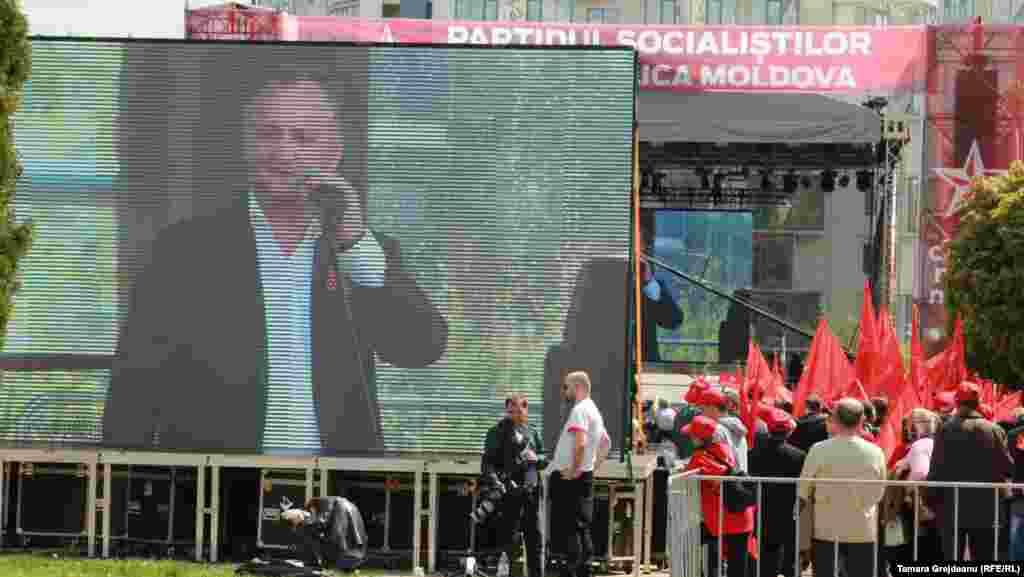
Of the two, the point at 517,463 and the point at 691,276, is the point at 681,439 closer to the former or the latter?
the point at 517,463

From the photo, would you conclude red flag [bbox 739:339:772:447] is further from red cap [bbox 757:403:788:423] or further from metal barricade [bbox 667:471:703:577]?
metal barricade [bbox 667:471:703:577]

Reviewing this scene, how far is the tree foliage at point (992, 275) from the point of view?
36.5 m

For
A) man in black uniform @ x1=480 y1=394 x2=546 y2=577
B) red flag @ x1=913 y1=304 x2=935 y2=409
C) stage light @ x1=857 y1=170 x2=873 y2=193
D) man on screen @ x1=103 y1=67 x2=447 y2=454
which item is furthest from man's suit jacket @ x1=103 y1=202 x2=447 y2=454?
stage light @ x1=857 y1=170 x2=873 y2=193

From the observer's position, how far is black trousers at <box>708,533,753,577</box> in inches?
478

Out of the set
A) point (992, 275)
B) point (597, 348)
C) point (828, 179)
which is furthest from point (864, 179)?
point (597, 348)

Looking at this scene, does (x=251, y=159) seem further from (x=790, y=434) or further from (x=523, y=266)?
(x=790, y=434)

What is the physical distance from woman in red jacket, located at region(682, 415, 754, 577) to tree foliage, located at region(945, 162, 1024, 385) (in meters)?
25.1

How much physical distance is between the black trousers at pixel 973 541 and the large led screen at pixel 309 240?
13.9 feet

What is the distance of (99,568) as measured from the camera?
48.7ft

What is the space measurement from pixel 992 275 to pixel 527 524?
2356cm

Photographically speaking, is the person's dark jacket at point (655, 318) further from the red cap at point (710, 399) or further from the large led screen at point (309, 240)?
the red cap at point (710, 399)

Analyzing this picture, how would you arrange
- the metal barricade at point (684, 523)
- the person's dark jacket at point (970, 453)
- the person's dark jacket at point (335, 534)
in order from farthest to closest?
the person's dark jacket at point (335, 534) → the person's dark jacket at point (970, 453) → the metal barricade at point (684, 523)

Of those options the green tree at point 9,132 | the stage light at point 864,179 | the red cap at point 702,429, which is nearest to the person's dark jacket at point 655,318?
the stage light at point 864,179

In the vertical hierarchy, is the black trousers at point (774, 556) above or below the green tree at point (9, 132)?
below
